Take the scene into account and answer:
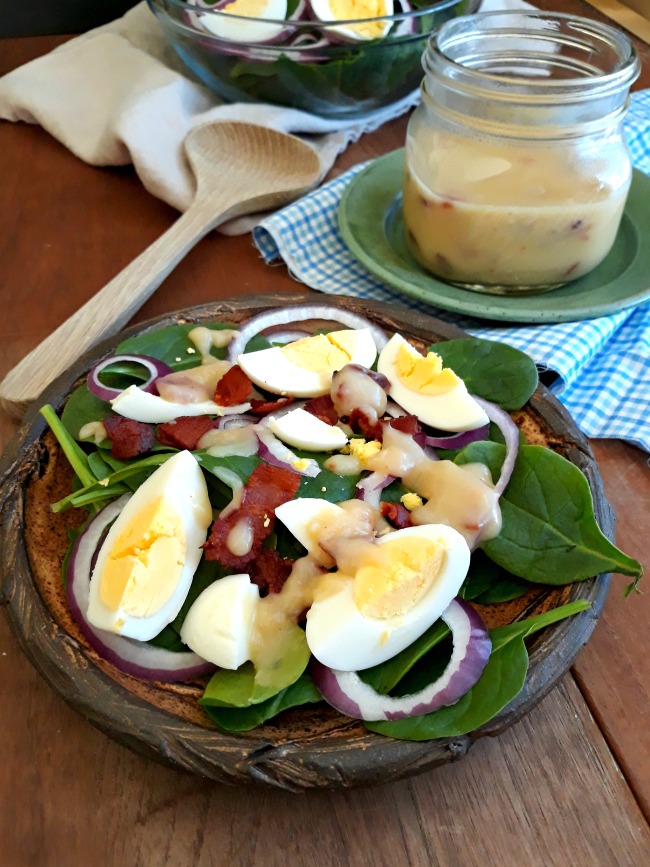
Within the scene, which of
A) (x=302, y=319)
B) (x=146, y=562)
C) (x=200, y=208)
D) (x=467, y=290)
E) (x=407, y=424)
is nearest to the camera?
(x=146, y=562)

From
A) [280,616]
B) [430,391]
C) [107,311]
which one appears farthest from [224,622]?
[107,311]

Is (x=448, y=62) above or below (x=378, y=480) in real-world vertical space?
above

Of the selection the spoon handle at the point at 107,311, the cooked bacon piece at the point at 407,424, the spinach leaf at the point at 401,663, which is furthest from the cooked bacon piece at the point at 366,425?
the spoon handle at the point at 107,311

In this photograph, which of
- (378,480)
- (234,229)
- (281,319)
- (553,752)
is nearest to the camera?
(553,752)

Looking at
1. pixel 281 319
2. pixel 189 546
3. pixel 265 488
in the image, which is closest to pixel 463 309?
pixel 281 319

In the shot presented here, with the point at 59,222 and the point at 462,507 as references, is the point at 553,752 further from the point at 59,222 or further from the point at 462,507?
the point at 59,222

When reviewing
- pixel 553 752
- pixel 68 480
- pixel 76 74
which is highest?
pixel 76 74

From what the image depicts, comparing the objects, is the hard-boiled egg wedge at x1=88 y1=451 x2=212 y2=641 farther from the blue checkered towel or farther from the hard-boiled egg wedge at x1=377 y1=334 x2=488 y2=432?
the blue checkered towel

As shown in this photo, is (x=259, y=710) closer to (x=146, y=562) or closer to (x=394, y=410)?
(x=146, y=562)
